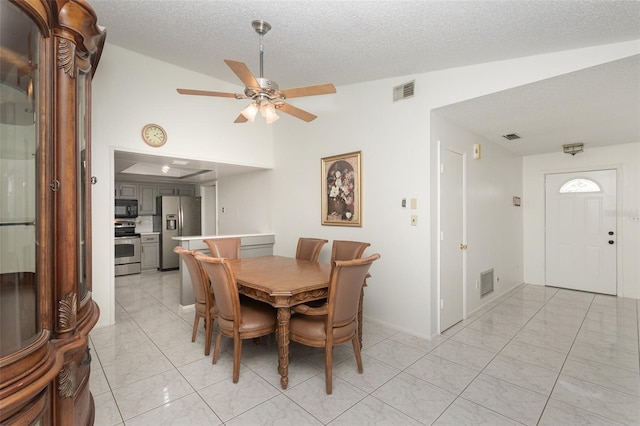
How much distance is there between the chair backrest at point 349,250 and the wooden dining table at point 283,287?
32cm

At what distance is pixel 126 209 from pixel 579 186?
8.87 metres

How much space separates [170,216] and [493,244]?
6513 mm

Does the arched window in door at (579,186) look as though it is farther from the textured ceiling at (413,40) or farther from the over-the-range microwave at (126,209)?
the over-the-range microwave at (126,209)

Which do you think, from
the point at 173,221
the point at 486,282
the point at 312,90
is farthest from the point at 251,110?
the point at 173,221

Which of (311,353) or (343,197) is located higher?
(343,197)

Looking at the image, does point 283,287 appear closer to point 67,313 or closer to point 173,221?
point 67,313

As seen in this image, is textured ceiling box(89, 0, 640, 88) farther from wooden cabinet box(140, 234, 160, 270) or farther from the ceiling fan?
wooden cabinet box(140, 234, 160, 270)

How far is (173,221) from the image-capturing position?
6.84m

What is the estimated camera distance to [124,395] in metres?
2.11

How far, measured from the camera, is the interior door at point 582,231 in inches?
186

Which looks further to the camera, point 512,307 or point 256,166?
point 256,166

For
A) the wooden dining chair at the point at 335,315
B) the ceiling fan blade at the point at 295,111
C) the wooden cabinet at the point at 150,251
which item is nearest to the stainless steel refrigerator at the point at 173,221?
the wooden cabinet at the point at 150,251

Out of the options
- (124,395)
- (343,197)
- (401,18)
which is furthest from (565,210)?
(124,395)

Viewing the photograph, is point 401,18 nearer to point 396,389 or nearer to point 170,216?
point 396,389
